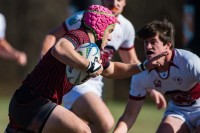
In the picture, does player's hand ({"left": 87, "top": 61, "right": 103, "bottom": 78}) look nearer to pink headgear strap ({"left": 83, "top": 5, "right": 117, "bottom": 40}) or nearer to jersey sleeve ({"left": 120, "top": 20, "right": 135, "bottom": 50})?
pink headgear strap ({"left": 83, "top": 5, "right": 117, "bottom": 40})

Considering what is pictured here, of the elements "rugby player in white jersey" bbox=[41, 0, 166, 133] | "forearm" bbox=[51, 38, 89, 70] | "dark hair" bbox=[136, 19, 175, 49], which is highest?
"forearm" bbox=[51, 38, 89, 70]

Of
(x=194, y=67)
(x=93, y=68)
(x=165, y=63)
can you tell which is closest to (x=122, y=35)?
(x=165, y=63)

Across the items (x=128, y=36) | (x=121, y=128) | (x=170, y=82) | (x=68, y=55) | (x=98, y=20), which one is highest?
(x=98, y=20)

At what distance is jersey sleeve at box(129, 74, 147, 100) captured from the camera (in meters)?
7.14

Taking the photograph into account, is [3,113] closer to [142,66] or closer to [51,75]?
[142,66]

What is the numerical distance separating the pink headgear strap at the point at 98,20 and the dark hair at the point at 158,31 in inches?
29.1

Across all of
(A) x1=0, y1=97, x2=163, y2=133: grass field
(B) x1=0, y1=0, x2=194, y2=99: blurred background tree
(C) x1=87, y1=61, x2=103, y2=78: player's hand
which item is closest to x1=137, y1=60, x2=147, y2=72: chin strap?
(C) x1=87, y1=61, x2=103, y2=78: player's hand

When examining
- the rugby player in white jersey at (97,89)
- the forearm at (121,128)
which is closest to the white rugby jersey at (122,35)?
the rugby player in white jersey at (97,89)

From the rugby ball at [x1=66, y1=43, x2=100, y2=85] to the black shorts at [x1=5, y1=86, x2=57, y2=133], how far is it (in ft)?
0.87

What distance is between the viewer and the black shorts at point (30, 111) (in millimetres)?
5934

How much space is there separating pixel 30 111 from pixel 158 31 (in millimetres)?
1633

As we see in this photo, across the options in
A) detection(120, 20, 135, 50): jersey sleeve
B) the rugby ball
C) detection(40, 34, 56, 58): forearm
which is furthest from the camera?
detection(120, 20, 135, 50): jersey sleeve

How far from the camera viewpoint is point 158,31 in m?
6.92

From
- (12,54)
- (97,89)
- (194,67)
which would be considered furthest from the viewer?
(12,54)
